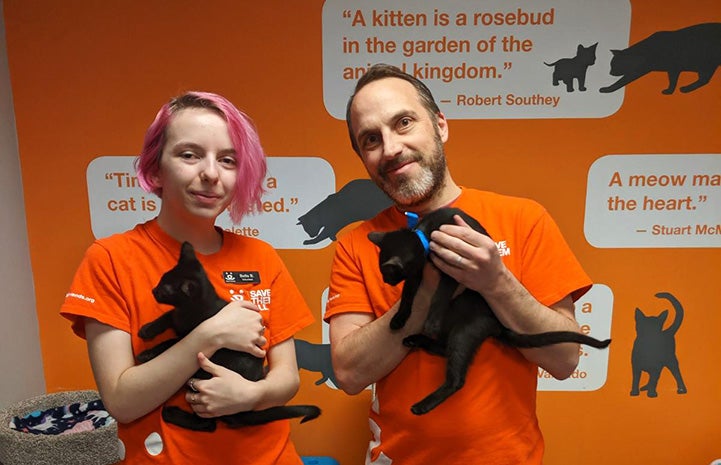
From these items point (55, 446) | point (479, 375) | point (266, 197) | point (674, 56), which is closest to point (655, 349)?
point (674, 56)

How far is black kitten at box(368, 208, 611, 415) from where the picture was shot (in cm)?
79

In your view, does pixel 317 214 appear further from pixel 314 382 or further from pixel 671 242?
pixel 671 242

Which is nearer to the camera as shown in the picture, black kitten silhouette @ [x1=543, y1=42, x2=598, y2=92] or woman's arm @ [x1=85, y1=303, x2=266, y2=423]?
woman's arm @ [x1=85, y1=303, x2=266, y2=423]

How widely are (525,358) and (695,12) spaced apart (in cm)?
138

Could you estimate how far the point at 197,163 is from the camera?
888 millimetres

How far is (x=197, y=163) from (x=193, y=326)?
304 millimetres

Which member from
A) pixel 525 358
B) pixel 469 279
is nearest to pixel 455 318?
pixel 469 279

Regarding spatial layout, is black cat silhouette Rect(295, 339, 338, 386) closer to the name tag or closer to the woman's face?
the name tag

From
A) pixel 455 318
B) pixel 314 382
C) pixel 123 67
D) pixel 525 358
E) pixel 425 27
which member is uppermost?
pixel 425 27

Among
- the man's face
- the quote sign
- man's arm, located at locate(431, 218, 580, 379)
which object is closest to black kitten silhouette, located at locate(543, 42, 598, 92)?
the quote sign

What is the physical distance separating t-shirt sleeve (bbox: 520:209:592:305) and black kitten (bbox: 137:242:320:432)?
0.52 metres

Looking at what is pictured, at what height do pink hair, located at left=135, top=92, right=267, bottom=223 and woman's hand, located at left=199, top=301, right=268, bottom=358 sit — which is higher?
pink hair, located at left=135, top=92, right=267, bottom=223

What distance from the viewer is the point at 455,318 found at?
829 mm

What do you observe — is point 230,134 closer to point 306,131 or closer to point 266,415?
point 266,415
